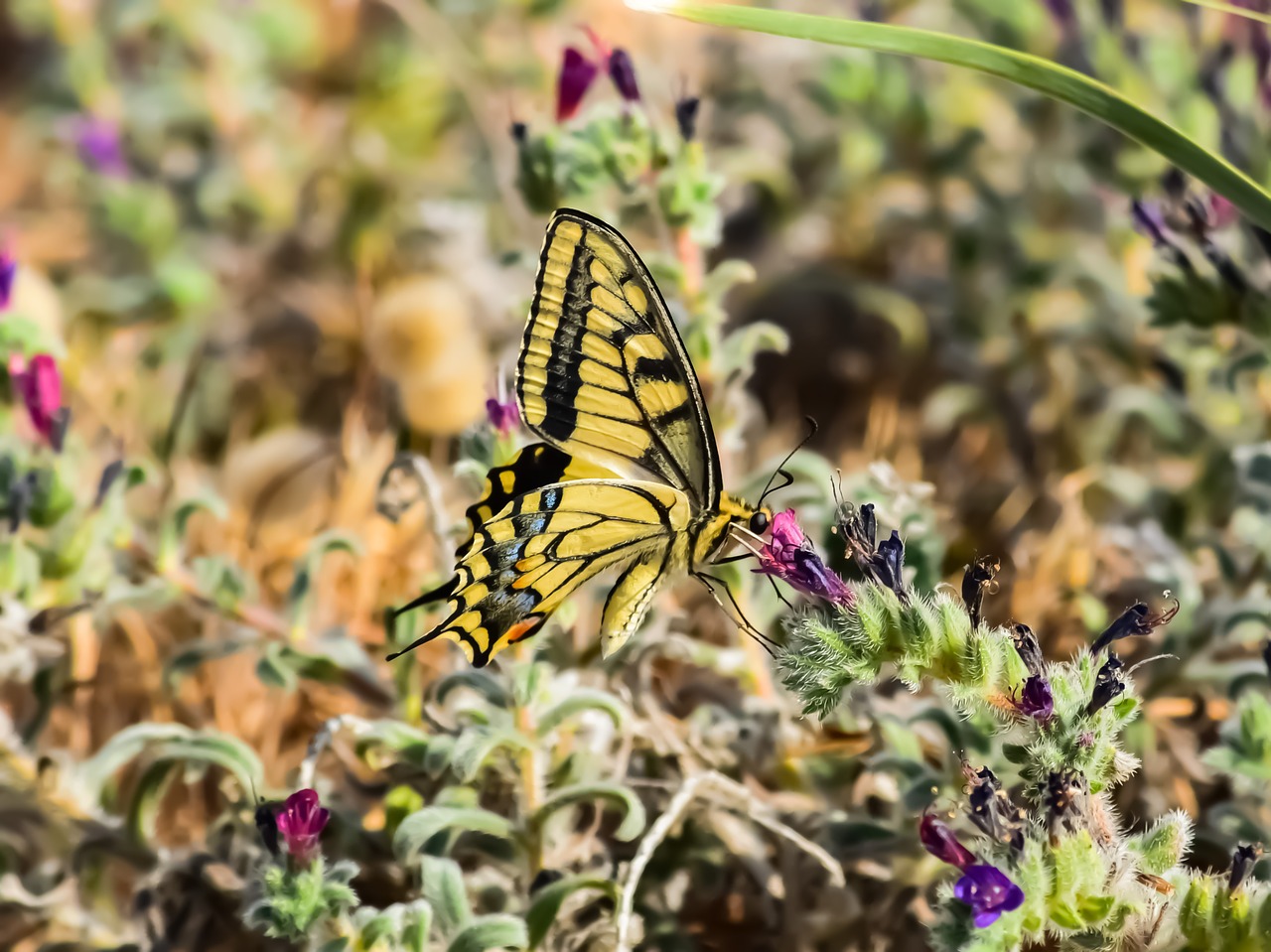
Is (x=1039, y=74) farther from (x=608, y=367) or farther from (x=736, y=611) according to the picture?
(x=736, y=611)

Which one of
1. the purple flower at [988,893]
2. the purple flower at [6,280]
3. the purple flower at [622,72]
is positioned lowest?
the purple flower at [988,893]

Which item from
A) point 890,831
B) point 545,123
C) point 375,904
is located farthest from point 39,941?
point 545,123

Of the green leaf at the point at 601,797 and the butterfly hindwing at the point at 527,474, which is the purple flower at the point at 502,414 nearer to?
the butterfly hindwing at the point at 527,474

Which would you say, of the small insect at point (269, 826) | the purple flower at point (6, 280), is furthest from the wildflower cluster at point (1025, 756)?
the purple flower at point (6, 280)

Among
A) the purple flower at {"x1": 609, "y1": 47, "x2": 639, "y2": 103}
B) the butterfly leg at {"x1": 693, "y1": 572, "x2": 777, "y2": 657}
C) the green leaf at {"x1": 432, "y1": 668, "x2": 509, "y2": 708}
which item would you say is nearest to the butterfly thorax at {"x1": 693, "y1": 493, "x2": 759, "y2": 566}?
the butterfly leg at {"x1": 693, "y1": 572, "x2": 777, "y2": 657}

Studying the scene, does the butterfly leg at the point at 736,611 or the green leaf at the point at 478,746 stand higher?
the butterfly leg at the point at 736,611

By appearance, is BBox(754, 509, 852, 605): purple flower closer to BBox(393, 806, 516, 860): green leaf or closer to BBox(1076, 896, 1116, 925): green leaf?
BBox(1076, 896, 1116, 925): green leaf

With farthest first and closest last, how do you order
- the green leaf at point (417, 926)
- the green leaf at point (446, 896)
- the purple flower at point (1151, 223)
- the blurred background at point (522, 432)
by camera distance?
the purple flower at point (1151, 223)
the blurred background at point (522, 432)
the green leaf at point (446, 896)
the green leaf at point (417, 926)
